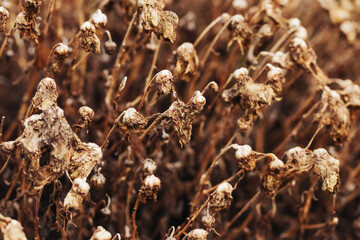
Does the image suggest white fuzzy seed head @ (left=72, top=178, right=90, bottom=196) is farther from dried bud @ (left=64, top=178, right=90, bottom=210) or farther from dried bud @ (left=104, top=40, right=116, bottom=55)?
dried bud @ (left=104, top=40, right=116, bottom=55)

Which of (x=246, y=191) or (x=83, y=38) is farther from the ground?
(x=83, y=38)

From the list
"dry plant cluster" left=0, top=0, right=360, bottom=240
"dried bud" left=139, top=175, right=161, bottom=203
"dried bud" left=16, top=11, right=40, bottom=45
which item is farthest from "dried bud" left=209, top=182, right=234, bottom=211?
"dried bud" left=16, top=11, right=40, bottom=45

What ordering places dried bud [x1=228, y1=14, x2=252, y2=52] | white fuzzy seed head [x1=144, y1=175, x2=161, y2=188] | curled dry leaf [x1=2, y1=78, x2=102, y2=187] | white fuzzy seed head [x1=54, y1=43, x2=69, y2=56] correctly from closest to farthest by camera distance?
curled dry leaf [x1=2, y1=78, x2=102, y2=187], white fuzzy seed head [x1=144, y1=175, x2=161, y2=188], white fuzzy seed head [x1=54, y1=43, x2=69, y2=56], dried bud [x1=228, y1=14, x2=252, y2=52]

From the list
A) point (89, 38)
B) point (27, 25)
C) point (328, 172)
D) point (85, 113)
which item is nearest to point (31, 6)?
point (27, 25)

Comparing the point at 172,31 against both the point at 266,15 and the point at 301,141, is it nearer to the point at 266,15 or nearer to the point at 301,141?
the point at 266,15

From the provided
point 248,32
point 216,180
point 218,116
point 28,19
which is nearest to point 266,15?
point 248,32

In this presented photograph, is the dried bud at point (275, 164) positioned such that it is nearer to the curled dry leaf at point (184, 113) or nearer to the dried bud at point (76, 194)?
the curled dry leaf at point (184, 113)
